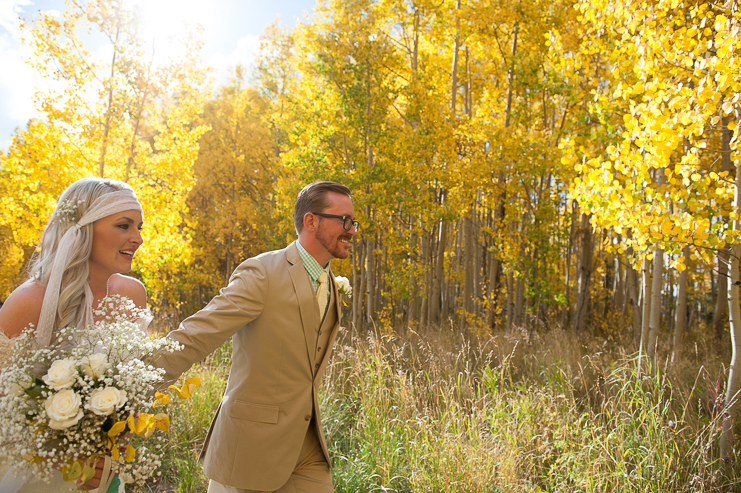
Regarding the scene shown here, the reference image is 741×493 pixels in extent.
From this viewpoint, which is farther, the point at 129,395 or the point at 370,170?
the point at 370,170

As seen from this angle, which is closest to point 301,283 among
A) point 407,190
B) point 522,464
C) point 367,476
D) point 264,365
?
point 264,365

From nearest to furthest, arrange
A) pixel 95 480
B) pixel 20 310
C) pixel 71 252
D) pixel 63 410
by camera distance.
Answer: pixel 63 410, pixel 95 480, pixel 20 310, pixel 71 252

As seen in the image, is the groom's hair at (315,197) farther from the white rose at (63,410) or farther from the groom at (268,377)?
the white rose at (63,410)

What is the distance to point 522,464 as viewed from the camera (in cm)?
338

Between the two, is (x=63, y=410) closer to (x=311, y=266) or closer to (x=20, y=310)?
(x=20, y=310)

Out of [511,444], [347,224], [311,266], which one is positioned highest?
[347,224]

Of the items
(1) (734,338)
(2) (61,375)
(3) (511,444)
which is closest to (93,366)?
(2) (61,375)

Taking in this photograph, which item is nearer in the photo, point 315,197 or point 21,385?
point 21,385

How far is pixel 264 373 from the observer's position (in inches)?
80.2

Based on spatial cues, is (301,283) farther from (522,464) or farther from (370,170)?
(370,170)

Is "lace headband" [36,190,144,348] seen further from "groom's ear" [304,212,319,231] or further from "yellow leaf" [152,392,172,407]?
"groom's ear" [304,212,319,231]

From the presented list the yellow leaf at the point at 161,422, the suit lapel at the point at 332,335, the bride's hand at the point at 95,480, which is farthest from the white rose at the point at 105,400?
the suit lapel at the point at 332,335

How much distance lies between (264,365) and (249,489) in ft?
1.69

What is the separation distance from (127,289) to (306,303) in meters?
0.86
